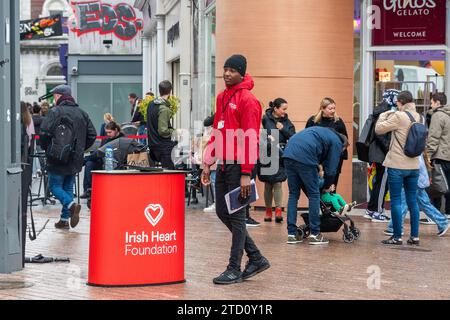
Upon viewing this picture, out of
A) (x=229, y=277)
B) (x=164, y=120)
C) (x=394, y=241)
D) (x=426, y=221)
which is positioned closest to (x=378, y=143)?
(x=426, y=221)

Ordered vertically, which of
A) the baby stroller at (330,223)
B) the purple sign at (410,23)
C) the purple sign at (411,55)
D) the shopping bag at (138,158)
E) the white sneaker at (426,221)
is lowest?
the white sneaker at (426,221)

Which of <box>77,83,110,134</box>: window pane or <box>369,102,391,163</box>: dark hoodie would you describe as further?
<box>77,83,110,134</box>: window pane

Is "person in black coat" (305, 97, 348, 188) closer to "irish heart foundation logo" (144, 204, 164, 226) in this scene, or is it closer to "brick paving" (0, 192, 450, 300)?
"brick paving" (0, 192, 450, 300)

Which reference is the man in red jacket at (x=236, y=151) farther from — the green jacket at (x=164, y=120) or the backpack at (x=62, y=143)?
the green jacket at (x=164, y=120)

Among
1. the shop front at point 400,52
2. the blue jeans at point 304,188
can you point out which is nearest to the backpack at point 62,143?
the blue jeans at point 304,188

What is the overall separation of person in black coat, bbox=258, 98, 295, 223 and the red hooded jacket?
512cm

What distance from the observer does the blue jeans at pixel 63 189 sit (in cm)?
1399

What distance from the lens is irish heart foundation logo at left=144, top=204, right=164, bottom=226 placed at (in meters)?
8.88

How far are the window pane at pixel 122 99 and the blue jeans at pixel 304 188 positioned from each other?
28580 millimetres

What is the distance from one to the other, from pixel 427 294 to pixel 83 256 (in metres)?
3.98

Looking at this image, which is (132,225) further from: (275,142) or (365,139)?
(365,139)

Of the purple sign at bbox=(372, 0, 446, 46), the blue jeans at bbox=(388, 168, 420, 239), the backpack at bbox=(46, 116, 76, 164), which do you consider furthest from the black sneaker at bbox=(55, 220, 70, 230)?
the purple sign at bbox=(372, 0, 446, 46)

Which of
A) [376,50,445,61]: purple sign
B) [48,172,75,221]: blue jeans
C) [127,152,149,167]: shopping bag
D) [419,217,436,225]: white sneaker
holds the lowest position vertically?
[419,217,436,225]: white sneaker
